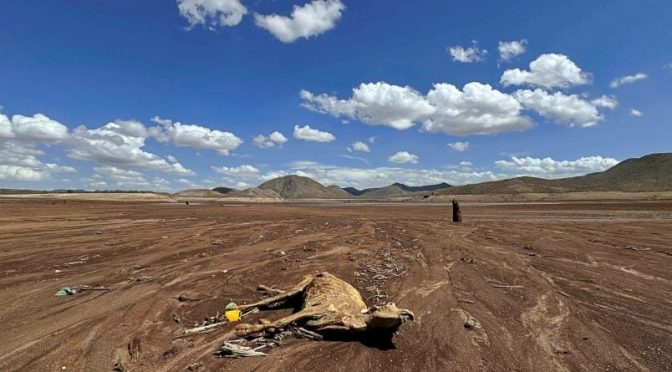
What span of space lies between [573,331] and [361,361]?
4.14 metres

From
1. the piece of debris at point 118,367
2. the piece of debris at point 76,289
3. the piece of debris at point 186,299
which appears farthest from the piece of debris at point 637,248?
the piece of debris at point 76,289

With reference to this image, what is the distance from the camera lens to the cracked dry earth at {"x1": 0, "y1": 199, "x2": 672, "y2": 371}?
19.3ft

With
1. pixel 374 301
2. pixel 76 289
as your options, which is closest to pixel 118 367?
pixel 374 301

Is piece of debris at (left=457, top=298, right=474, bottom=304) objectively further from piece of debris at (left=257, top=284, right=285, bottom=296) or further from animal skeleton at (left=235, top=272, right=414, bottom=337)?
piece of debris at (left=257, top=284, right=285, bottom=296)

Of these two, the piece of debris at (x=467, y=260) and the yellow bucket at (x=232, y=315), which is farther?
the piece of debris at (x=467, y=260)

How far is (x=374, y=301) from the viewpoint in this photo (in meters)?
8.90

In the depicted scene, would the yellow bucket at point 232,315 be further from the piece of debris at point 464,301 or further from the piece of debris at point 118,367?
the piece of debris at point 464,301

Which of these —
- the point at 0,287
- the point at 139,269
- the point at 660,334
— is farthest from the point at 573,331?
the point at 0,287

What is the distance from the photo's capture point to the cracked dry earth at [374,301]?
232 inches

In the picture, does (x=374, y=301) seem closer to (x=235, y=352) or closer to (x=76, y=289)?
(x=235, y=352)

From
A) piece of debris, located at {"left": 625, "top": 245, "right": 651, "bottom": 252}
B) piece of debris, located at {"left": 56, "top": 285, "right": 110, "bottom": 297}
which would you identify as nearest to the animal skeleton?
piece of debris, located at {"left": 56, "top": 285, "right": 110, "bottom": 297}

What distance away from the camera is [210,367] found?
5.57m

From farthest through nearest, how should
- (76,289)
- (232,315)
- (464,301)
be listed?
(76,289), (464,301), (232,315)

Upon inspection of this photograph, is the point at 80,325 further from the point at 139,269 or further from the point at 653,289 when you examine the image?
the point at 653,289
